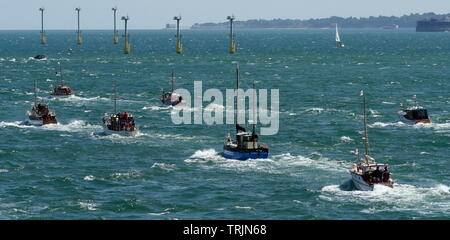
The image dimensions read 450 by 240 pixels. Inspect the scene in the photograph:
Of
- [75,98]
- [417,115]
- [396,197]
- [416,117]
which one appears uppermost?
[417,115]

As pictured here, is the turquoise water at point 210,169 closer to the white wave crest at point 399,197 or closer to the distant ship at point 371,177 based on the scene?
the white wave crest at point 399,197

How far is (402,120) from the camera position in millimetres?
128125

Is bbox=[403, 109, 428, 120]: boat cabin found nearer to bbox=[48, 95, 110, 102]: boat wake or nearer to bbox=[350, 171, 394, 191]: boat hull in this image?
bbox=[350, 171, 394, 191]: boat hull

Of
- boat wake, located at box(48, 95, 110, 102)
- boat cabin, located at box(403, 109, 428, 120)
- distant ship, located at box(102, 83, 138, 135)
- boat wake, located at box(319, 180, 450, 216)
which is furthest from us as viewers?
boat wake, located at box(48, 95, 110, 102)

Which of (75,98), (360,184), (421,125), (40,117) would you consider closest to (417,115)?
(421,125)

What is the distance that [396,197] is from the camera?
74.4 metres

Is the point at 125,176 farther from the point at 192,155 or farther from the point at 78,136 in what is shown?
the point at 78,136

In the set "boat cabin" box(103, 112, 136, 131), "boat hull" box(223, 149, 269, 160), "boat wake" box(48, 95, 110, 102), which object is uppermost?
"boat cabin" box(103, 112, 136, 131)

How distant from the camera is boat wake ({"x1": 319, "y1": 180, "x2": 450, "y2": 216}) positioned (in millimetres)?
70287

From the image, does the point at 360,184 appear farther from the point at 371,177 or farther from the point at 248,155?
the point at 248,155

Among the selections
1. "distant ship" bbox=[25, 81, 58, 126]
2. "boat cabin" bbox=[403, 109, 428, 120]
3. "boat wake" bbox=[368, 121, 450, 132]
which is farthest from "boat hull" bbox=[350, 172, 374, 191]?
"distant ship" bbox=[25, 81, 58, 126]

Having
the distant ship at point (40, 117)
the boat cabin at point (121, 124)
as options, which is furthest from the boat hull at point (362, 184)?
the distant ship at point (40, 117)

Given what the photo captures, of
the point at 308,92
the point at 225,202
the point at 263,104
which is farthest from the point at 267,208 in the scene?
the point at 308,92

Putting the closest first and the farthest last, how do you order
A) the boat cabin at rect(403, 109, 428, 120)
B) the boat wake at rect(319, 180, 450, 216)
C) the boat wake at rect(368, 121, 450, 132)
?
the boat wake at rect(319, 180, 450, 216) < the boat wake at rect(368, 121, 450, 132) < the boat cabin at rect(403, 109, 428, 120)
